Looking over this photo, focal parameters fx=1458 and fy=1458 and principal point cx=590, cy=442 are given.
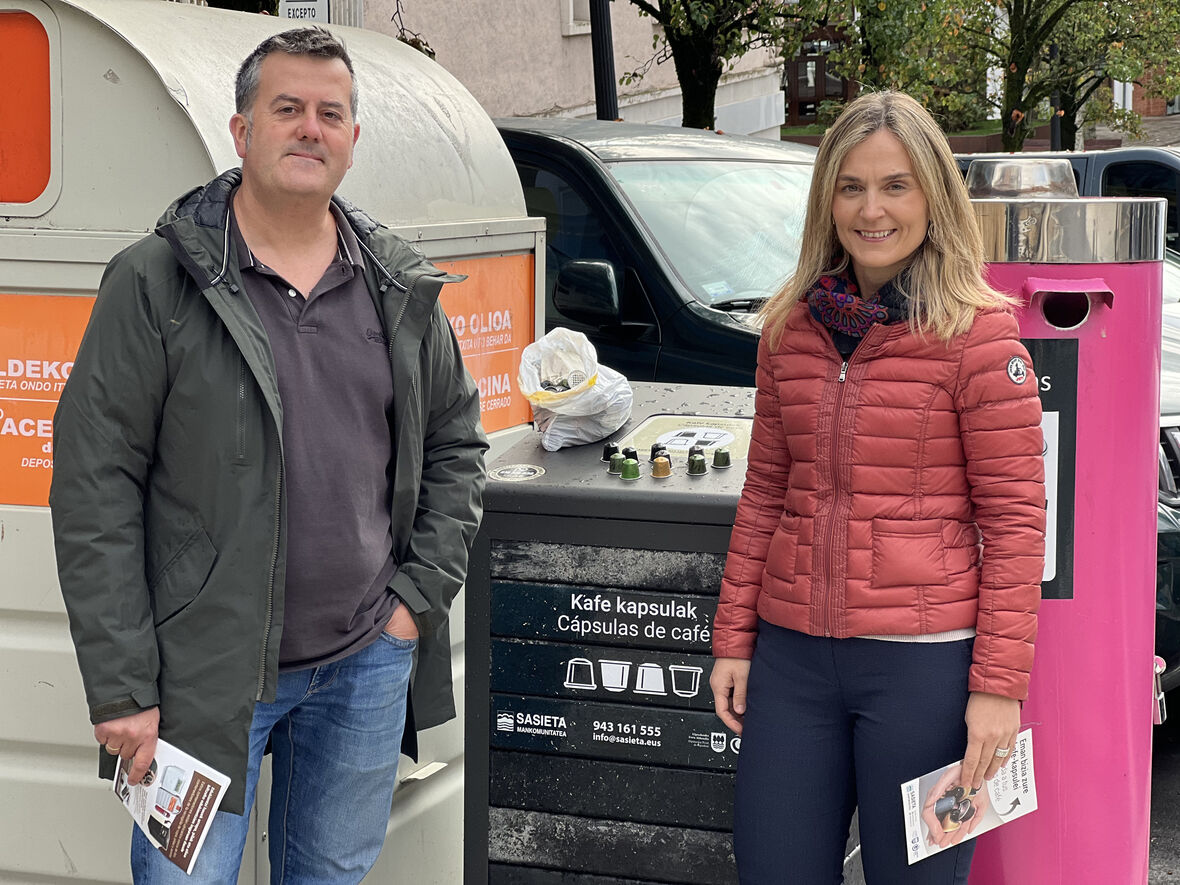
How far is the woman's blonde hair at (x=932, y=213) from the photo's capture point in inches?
94.6

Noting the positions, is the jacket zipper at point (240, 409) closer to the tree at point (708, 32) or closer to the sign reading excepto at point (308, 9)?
the sign reading excepto at point (308, 9)

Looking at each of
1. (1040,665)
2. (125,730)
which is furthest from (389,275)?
(1040,665)

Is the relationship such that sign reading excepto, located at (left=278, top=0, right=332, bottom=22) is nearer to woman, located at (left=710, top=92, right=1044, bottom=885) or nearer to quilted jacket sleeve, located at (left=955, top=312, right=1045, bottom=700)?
woman, located at (left=710, top=92, right=1044, bottom=885)

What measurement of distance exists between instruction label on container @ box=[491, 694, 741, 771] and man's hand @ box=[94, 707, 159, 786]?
869 millimetres

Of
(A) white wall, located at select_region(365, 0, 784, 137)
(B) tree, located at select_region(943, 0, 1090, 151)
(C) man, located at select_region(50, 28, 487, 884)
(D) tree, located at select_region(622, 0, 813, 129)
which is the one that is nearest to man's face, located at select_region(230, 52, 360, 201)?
(C) man, located at select_region(50, 28, 487, 884)

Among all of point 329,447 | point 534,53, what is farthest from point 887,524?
point 534,53

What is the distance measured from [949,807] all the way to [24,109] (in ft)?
7.42

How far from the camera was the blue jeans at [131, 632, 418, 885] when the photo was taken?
2.57 m

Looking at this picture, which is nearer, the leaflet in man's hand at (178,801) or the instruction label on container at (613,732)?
the leaflet in man's hand at (178,801)

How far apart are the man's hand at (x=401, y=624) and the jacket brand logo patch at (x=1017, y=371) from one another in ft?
3.77

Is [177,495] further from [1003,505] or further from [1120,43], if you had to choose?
[1120,43]

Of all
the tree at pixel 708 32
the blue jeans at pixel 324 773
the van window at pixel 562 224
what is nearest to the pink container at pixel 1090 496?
the blue jeans at pixel 324 773

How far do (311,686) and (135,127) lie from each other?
119 centimetres

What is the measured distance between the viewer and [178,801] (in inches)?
96.3
